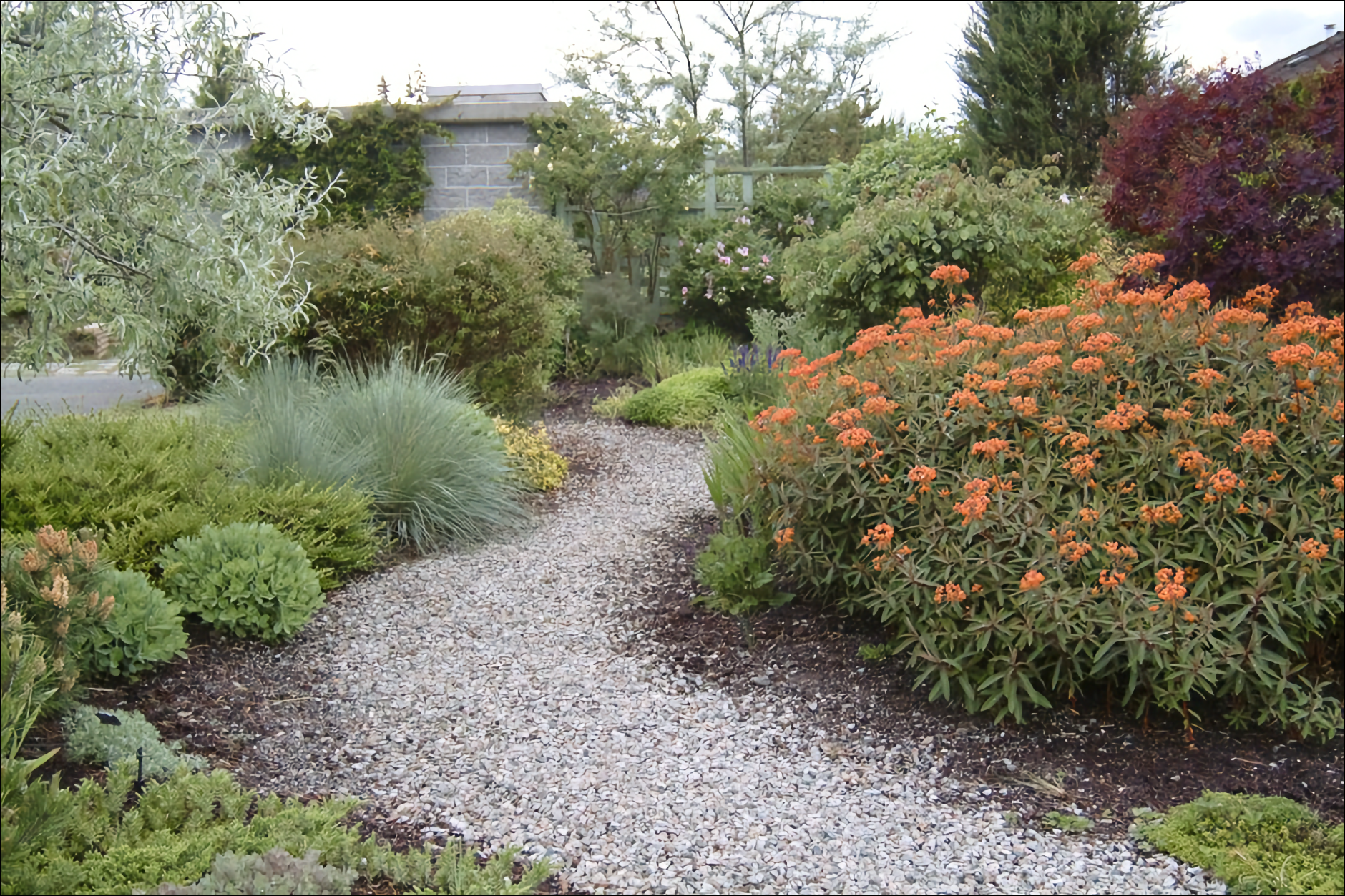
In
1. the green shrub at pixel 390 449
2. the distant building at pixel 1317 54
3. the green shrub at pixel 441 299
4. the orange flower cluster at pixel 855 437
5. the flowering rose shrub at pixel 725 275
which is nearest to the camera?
the orange flower cluster at pixel 855 437

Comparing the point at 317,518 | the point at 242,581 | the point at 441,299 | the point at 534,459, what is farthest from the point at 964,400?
the point at 441,299

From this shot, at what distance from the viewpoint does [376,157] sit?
474 inches

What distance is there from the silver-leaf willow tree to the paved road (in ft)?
22.3

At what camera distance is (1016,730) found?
10.8ft

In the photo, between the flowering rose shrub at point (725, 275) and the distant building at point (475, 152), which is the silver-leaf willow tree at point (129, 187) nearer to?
the flowering rose shrub at point (725, 275)

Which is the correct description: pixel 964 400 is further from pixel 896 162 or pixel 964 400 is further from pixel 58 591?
pixel 896 162

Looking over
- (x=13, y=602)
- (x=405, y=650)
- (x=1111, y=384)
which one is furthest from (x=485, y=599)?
(x=1111, y=384)

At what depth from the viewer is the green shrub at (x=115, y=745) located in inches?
106

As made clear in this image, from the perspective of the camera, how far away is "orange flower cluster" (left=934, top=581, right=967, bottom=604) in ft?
10.2

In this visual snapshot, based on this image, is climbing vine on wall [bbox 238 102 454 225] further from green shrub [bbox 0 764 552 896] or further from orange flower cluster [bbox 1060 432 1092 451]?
green shrub [bbox 0 764 552 896]

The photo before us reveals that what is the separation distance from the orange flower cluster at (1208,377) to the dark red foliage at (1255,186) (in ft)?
6.61

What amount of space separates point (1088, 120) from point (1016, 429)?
11.3 meters

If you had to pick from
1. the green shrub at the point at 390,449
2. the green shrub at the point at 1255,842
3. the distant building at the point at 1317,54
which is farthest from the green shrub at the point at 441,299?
the distant building at the point at 1317,54

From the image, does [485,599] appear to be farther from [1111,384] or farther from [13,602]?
[1111,384]
